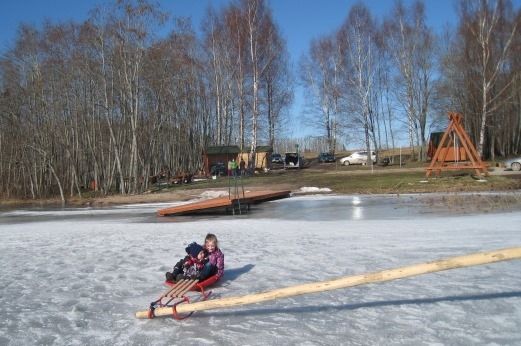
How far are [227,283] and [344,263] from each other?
85.1 inches

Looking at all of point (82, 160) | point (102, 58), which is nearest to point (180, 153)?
point (82, 160)

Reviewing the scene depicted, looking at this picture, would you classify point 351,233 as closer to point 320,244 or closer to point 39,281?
point 320,244

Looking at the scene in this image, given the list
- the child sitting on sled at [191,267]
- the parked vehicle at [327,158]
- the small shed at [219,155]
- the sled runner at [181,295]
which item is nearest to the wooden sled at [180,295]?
the sled runner at [181,295]

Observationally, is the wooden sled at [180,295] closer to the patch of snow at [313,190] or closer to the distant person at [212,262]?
the distant person at [212,262]

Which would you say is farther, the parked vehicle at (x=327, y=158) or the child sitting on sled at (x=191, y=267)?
the parked vehicle at (x=327, y=158)

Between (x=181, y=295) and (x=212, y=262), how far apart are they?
4.32 feet

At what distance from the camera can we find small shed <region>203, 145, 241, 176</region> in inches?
2179

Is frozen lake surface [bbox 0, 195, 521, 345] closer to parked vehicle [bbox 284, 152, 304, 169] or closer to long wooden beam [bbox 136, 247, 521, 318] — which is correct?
long wooden beam [bbox 136, 247, 521, 318]

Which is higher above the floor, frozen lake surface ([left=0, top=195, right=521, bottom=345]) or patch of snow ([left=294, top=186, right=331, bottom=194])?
patch of snow ([left=294, top=186, right=331, bottom=194])

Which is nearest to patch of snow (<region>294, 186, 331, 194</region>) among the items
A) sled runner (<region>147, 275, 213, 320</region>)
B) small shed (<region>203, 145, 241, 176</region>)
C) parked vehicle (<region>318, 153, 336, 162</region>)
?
sled runner (<region>147, 275, 213, 320</region>)

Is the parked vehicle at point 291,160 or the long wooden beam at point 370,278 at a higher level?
the parked vehicle at point 291,160

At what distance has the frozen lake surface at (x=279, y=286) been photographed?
5.39 m

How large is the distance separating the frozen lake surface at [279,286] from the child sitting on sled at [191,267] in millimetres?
281

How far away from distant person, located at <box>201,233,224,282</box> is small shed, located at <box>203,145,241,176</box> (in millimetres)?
47263
